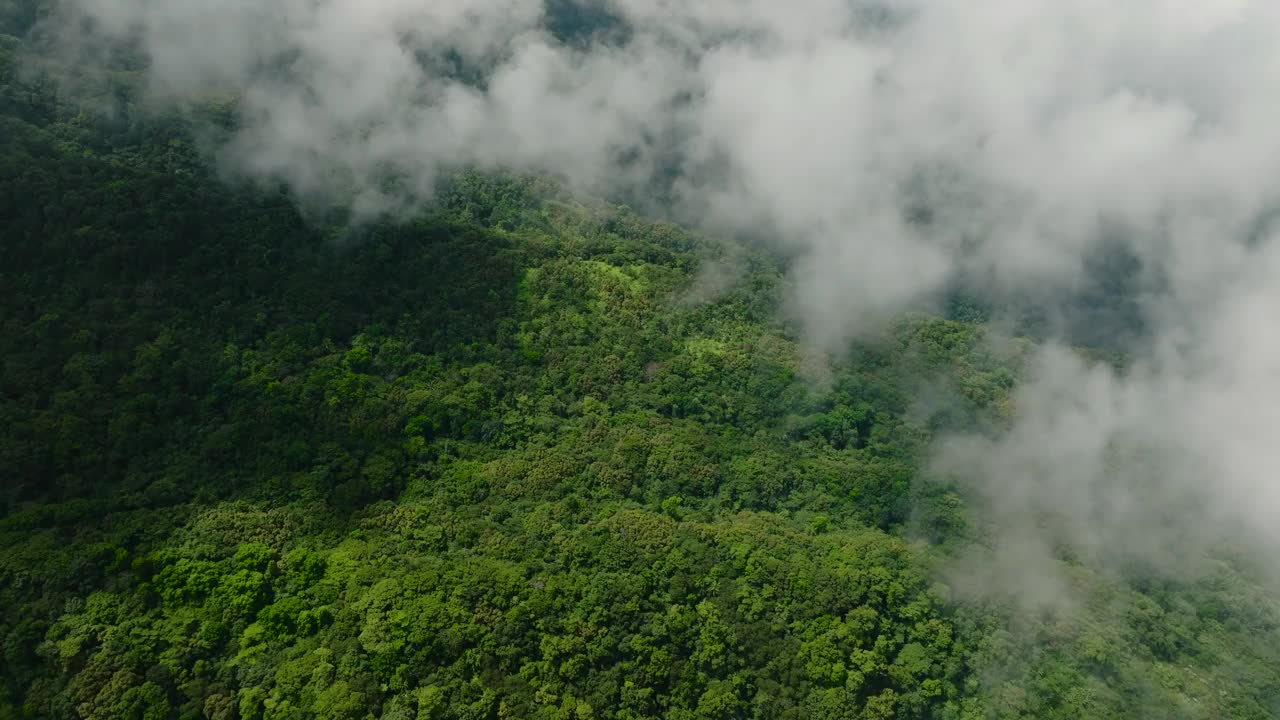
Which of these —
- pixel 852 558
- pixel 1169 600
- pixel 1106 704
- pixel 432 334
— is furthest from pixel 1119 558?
pixel 432 334

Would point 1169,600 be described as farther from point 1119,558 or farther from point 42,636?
point 42,636

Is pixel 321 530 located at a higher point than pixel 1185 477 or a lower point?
lower

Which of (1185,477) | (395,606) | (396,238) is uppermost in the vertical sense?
(1185,477)

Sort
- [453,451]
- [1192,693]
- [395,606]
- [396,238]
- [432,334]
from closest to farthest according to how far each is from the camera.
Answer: [395,606]
[1192,693]
[453,451]
[432,334]
[396,238]

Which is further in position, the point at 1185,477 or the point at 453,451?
the point at 1185,477

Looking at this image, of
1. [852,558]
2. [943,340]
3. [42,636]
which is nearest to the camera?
[42,636]

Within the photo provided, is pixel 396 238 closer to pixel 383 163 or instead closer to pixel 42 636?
pixel 383 163
